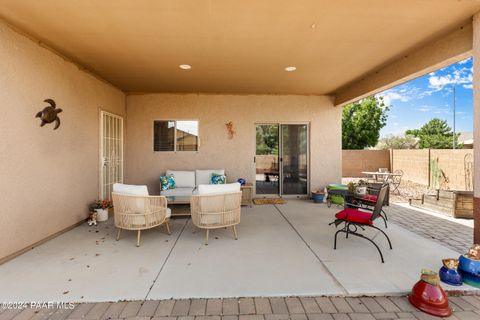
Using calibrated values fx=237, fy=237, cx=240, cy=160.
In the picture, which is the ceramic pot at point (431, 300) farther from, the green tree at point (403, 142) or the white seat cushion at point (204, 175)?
the green tree at point (403, 142)

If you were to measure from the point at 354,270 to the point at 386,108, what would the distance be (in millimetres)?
19039

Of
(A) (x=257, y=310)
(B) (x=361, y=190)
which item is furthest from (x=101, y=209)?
(B) (x=361, y=190)

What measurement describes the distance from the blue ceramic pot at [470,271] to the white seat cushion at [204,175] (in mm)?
4698

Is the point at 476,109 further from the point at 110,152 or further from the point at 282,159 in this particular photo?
the point at 110,152

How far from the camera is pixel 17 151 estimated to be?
10.5 feet

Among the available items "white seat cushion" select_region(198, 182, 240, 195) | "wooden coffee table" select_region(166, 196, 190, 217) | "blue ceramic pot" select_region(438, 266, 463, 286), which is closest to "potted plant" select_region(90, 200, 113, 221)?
"wooden coffee table" select_region(166, 196, 190, 217)

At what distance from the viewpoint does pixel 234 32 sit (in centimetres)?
333

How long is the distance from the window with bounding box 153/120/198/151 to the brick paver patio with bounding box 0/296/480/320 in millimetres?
4973

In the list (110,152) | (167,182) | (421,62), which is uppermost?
(421,62)

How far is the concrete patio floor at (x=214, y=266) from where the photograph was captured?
92.0 inches

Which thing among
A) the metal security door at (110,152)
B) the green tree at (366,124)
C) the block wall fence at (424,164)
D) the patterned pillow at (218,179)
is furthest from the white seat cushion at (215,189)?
the green tree at (366,124)

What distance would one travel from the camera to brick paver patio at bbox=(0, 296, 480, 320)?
199 centimetres

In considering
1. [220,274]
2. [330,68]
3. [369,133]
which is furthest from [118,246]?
[369,133]

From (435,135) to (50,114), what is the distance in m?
40.5
